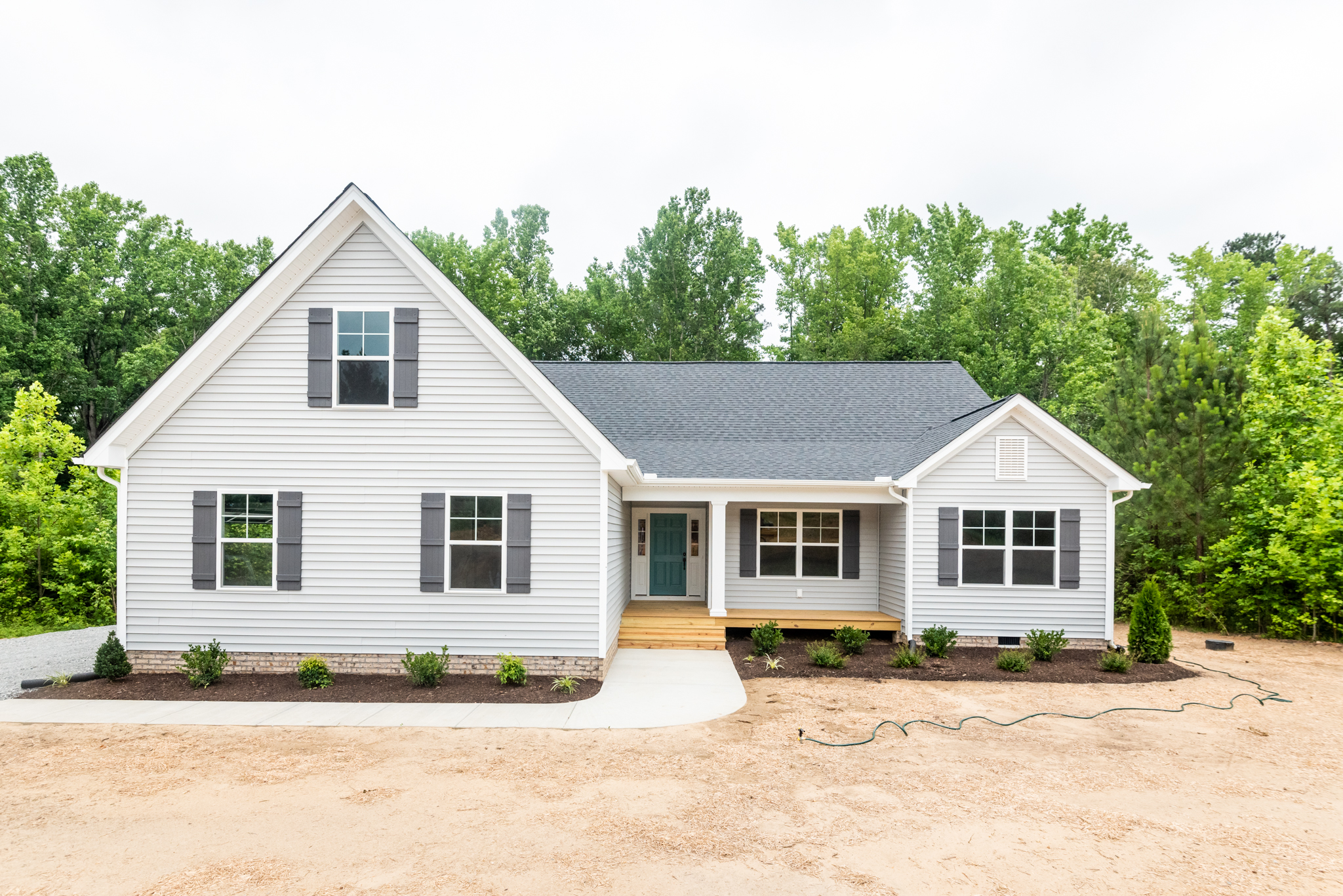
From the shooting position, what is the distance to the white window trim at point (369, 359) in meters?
9.96

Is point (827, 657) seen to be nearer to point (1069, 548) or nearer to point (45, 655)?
point (1069, 548)

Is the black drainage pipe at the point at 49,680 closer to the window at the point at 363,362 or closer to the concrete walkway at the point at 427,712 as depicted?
the concrete walkway at the point at 427,712

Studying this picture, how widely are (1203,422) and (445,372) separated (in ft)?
49.0

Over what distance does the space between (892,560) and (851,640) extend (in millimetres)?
2006

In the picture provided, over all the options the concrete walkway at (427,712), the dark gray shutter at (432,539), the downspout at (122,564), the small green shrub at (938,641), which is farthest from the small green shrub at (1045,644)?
the downspout at (122,564)

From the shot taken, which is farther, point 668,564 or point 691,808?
point 668,564

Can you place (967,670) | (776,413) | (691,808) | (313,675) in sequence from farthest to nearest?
(776,413), (967,670), (313,675), (691,808)

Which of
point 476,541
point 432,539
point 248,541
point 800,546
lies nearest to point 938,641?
point 800,546

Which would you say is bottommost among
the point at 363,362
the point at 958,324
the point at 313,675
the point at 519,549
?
the point at 313,675

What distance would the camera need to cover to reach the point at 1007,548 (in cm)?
1220

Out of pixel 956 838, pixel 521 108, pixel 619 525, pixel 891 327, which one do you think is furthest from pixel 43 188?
pixel 956 838

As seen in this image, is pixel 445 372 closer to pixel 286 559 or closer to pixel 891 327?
pixel 286 559

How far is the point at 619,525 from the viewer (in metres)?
12.5

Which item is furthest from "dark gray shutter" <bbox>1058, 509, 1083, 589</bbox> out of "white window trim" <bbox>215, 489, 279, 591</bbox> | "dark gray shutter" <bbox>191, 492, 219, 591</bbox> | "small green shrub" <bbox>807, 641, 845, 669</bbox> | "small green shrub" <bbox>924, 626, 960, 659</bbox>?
"dark gray shutter" <bbox>191, 492, 219, 591</bbox>
